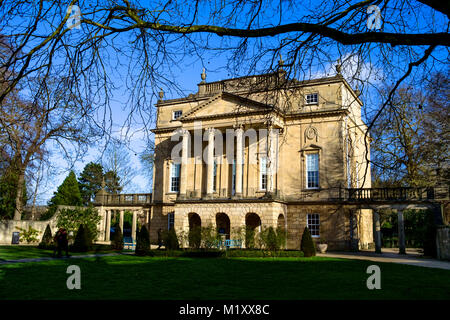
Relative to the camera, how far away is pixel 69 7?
5.52 meters

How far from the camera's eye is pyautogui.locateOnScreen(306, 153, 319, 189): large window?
3450cm

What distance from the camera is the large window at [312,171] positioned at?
3450 cm

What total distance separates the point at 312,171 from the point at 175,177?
13.7 meters

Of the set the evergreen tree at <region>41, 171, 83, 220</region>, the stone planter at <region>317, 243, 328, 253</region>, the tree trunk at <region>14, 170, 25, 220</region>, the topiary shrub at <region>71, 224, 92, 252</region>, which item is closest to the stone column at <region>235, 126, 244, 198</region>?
the stone planter at <region>317, 243, 328, 253</region>

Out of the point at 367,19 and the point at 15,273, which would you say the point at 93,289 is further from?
the point at 367,19

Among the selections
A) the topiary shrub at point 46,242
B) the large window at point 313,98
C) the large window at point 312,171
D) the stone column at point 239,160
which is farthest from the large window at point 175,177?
the large window at point 313,98

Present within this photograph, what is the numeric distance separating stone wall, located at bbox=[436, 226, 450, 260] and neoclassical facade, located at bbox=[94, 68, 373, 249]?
7.72 meters

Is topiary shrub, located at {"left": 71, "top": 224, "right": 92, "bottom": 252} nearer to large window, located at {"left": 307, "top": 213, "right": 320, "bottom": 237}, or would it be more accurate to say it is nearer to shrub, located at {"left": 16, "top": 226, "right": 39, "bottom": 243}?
shrub, located at {"left": 16, "top": 226, "right": 39, "bottom": 243}

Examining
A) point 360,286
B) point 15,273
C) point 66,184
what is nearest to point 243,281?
point 360,286

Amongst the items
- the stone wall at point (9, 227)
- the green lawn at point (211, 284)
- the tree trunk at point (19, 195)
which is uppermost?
the tree trunk at point (19, 195)

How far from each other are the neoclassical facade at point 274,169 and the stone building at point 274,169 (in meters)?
0.08

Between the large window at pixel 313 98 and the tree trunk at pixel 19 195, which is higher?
the large window at pixel 313 98

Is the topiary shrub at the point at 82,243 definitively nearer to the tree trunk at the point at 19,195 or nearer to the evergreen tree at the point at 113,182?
the tree trunk at the point at 19,195

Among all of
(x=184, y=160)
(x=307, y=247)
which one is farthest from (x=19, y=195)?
(x=307, y=247)
